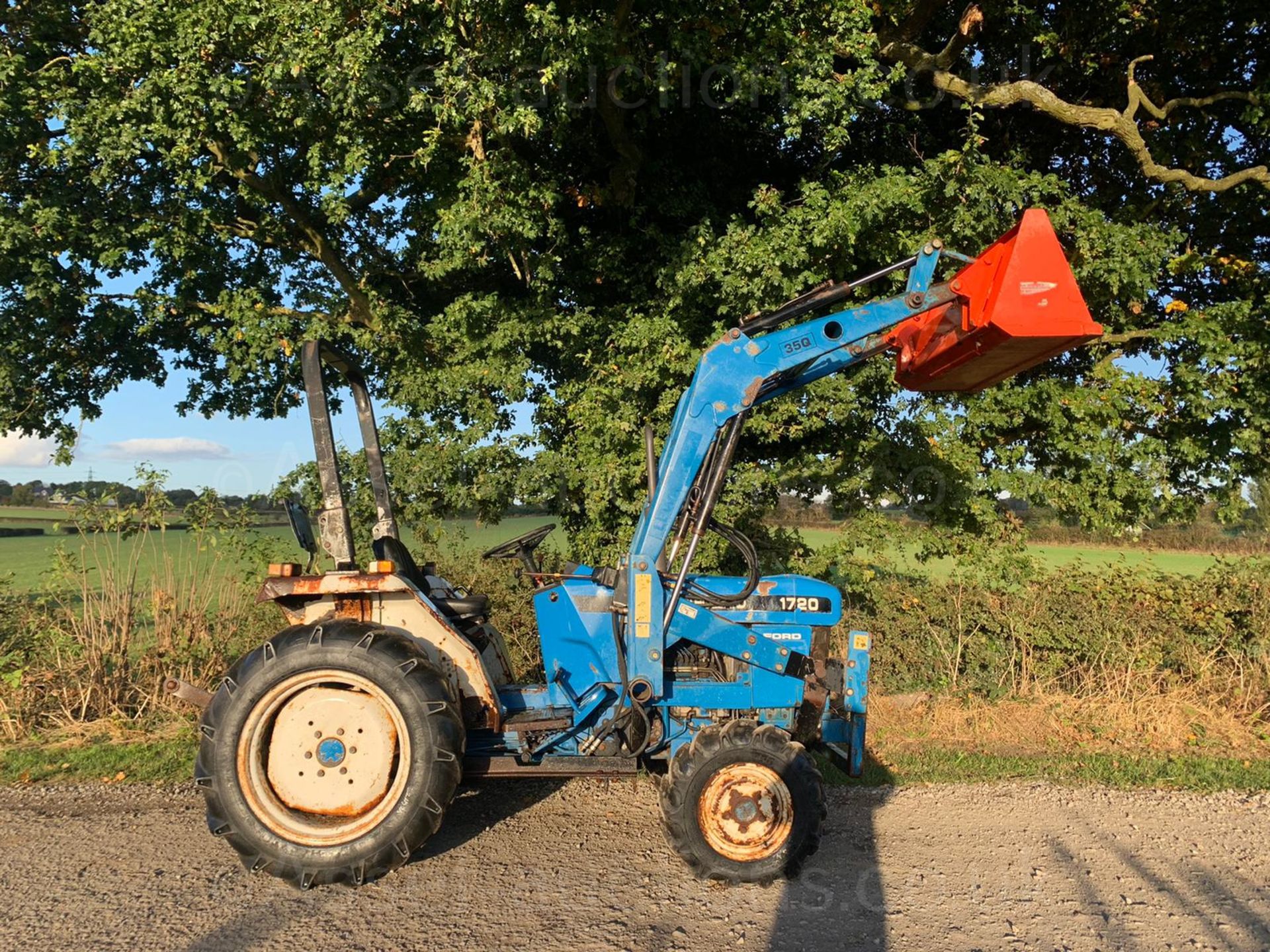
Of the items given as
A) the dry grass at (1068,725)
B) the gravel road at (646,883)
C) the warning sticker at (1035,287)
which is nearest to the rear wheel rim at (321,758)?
the gravel road at (646,883)

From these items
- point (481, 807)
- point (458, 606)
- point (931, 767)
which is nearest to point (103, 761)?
point (481, 807)

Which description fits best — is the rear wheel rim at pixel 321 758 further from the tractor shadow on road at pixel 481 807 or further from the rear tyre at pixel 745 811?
the rear tyre at pixel 745 811

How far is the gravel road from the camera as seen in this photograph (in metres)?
3.44

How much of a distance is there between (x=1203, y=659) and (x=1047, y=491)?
1.91m

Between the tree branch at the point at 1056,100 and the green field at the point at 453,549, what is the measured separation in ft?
12.2

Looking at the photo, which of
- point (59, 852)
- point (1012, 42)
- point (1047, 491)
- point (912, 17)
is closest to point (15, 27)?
point (59, 852)

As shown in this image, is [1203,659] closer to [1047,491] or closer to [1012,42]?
[1047,491]

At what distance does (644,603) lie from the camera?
4258mm

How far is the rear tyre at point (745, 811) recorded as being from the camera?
3920mm

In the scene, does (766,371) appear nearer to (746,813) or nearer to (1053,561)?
(746,813)

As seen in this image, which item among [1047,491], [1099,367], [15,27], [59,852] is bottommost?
[59,852]

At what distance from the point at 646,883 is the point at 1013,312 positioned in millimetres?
3009

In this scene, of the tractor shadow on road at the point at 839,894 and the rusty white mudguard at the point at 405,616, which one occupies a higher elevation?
the rusty white mudguard at the point at 405,616

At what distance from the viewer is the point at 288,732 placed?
3984 mm
